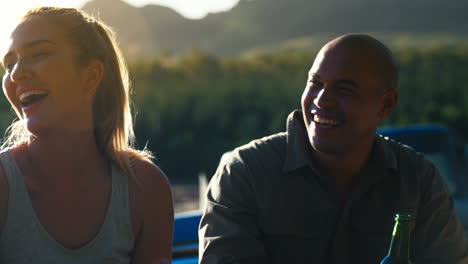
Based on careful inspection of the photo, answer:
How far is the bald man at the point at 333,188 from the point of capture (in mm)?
2031

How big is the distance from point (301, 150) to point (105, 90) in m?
0.67

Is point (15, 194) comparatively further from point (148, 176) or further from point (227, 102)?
point (227, 102)

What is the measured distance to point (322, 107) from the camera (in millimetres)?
2061

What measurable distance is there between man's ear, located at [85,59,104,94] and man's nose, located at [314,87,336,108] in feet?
2.28

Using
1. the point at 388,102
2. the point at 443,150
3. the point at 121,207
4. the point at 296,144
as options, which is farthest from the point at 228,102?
the point at 121,207

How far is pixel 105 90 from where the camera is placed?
2039 mm

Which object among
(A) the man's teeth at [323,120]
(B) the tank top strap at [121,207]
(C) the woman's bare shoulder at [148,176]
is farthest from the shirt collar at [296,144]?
(B) the tank top strap at [121,207]

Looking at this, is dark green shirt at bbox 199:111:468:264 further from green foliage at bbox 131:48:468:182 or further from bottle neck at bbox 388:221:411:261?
green foliage at bbox 131:48:468:182

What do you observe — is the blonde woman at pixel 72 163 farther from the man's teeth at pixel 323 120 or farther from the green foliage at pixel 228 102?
the green foliage at pixel 228 102

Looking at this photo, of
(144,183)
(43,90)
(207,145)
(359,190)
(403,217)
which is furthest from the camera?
(207,145)

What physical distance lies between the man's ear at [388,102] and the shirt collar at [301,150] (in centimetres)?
10

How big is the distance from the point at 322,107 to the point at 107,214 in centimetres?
76

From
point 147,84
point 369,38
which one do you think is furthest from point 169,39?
point 369,38

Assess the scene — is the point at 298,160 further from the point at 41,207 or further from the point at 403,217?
the point at 41,207
